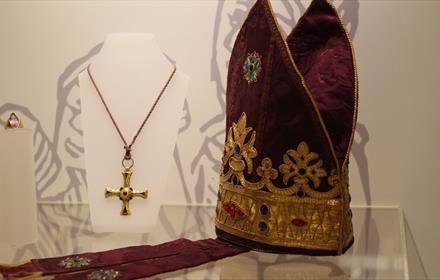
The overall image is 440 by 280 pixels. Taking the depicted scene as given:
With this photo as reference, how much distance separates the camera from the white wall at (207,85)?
1.03 metres

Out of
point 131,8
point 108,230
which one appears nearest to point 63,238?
point 108,230

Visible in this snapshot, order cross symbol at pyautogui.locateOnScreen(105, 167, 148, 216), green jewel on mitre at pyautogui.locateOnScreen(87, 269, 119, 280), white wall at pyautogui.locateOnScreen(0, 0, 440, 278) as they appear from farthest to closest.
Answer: white wall at pyautogui.locateOnScreen(0, 0, 440, 278) < cross symbol at pyautogui.locateOnScreen(105, 167, 148, 216) < green jewel on mitre at pyautogui.locateOnScreen(87, 269, 119, 280)

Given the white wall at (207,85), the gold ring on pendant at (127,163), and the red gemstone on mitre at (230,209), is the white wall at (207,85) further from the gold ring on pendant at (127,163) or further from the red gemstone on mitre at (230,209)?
the red gemstone on mitre at (230,209)

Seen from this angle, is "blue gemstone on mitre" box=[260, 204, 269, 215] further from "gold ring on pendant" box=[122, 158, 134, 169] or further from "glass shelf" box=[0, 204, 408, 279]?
"gold ring on pendant" box=[122, 158, 134, 169]

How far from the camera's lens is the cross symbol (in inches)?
33.1

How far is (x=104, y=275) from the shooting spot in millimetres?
638

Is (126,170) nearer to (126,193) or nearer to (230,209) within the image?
(126,193)

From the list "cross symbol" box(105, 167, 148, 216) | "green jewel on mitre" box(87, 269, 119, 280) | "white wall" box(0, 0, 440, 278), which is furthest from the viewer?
"white wall" box(0, 0, 440, 278)

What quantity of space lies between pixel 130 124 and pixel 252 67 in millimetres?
270

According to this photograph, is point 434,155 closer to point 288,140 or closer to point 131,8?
point 288,140

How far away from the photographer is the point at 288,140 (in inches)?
26.9

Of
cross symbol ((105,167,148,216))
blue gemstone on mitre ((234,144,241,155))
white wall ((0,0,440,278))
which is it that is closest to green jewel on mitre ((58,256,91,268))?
cross symbol ((105,167,148,216))

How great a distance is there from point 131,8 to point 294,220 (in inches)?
25.2

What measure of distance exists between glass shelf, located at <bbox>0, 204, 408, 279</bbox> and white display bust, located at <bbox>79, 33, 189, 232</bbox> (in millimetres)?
50
